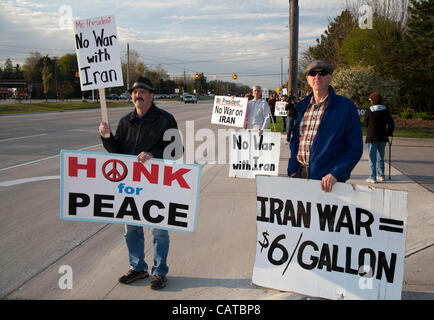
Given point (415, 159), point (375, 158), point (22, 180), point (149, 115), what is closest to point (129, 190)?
point (149, 115)

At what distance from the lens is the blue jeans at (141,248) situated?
12.4 feet

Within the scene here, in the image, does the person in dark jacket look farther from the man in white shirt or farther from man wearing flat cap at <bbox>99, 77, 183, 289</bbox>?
man wearing flat cap at <bbox>99, 77, 183, 289</bbox>

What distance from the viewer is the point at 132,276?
3.85 m

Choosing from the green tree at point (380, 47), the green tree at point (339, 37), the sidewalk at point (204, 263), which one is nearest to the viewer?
the sidewalk at point (204, 263)

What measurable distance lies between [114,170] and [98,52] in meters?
1.27

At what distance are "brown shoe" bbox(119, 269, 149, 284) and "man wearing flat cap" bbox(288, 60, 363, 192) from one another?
193 cm

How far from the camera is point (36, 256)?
14.9ft

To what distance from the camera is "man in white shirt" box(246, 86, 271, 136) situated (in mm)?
8688

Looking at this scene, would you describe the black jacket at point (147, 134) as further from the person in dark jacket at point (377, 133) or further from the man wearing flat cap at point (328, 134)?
the person in dark jacket at point (377, 133)

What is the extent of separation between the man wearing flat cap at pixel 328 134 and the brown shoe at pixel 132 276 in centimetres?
193

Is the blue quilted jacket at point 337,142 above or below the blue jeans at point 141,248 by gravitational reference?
above

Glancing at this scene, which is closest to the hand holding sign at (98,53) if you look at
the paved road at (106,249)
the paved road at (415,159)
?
the paved road at (106,249)
